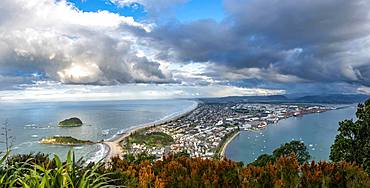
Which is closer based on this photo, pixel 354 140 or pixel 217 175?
pixel 217 175

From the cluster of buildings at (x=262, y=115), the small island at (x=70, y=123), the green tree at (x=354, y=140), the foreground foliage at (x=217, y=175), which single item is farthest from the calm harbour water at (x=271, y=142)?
the small island at (x=70, y=123)

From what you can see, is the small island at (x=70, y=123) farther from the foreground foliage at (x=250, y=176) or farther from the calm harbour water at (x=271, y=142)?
the foreground foliage at (x=250, y=176)

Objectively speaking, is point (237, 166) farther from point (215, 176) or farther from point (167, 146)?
point (167, 146)

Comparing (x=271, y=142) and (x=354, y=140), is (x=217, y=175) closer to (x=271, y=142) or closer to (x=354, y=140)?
(x=354, y=140)

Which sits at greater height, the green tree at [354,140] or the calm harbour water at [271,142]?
the green tree at [354,140]

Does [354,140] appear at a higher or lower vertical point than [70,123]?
higher

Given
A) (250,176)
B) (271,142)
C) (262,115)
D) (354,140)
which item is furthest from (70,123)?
(250,176)

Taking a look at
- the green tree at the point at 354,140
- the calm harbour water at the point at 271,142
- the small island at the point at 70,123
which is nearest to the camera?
the green tree at the point at 354,140

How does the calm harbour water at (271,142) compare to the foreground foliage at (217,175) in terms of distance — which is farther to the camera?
the calm harbour water at (271,142)

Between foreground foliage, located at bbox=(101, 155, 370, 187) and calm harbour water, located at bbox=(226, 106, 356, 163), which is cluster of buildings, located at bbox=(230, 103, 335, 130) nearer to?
calm harbour water, located at bbox=(226, 106, 356, 163)
